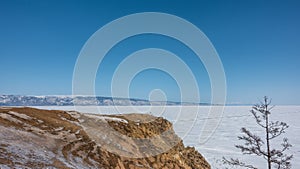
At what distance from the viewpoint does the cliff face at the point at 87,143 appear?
43.3 ft

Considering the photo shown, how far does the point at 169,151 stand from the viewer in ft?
81.1

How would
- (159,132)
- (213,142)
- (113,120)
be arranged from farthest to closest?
(213,142)
(159,132)
(113,120)

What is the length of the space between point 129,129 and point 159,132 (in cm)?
528

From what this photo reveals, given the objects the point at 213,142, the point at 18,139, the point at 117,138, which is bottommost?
the point at 18,139

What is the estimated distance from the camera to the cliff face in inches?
520

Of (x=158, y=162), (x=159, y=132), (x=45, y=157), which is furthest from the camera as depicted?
(x=159, y=132)

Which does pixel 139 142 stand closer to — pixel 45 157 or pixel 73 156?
pixel 73 156

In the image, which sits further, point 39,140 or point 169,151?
point 169,151

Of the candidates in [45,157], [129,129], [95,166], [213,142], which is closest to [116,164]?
[95,166]

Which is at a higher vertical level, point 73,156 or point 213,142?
point 213,142

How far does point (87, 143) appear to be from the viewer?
701 inches

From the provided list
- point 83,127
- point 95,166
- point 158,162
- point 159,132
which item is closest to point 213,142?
point 159,132

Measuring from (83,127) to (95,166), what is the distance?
7949 millimetres

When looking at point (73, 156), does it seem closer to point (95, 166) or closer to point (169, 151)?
point (95, 166)
